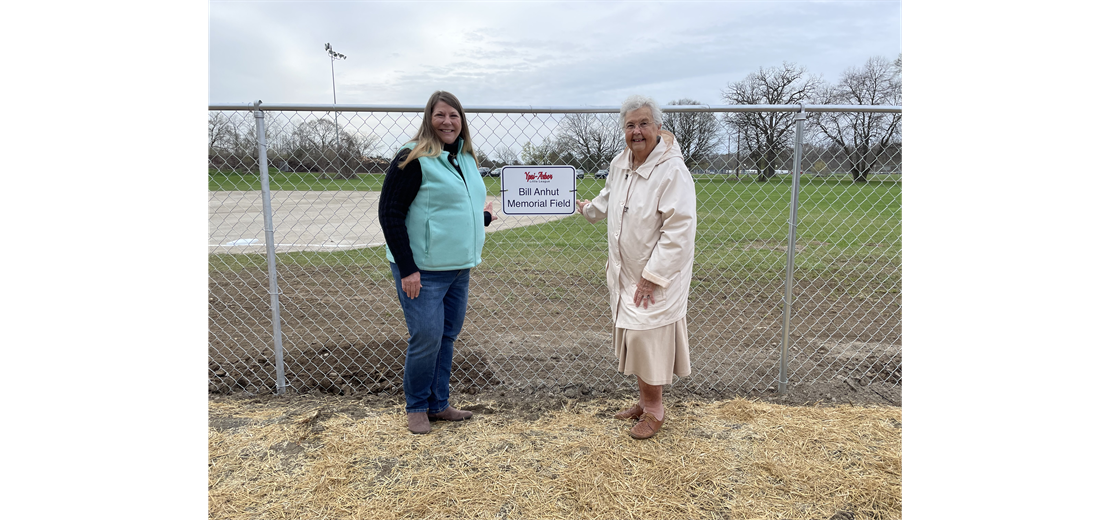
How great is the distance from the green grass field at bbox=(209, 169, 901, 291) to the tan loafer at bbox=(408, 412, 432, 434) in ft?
4.66

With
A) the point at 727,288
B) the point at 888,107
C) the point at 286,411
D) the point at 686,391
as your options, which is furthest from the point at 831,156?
the point at 286,411

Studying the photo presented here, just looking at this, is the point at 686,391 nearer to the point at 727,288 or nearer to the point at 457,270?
the point at 457,270

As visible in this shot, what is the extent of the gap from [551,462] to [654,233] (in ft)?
4.40

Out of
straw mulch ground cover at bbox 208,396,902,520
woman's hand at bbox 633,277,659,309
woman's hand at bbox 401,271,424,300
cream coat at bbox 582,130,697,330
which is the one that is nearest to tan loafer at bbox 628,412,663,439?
straw mulch ground cover at bbox 208,396,902,520

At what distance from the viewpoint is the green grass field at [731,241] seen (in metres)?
3.38

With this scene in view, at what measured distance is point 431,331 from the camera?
9.32 feet

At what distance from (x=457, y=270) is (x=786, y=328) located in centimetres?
220

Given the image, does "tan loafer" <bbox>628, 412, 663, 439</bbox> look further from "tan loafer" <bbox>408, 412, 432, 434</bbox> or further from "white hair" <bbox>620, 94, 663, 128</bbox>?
"white hair" <bbox>620, 94, 663, 128</bbox>

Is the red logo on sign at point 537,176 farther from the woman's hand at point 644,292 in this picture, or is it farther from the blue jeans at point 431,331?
the woman's hand at point 644,292

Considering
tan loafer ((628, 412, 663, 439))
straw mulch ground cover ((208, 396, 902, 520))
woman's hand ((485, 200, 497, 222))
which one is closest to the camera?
straw mulch ground cover ((208, 396, 902, 520))

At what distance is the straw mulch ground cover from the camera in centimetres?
246

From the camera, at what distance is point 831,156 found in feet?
10.9

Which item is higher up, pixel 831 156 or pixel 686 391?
pixel 831 156

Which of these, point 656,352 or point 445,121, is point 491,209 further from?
point 656,352
